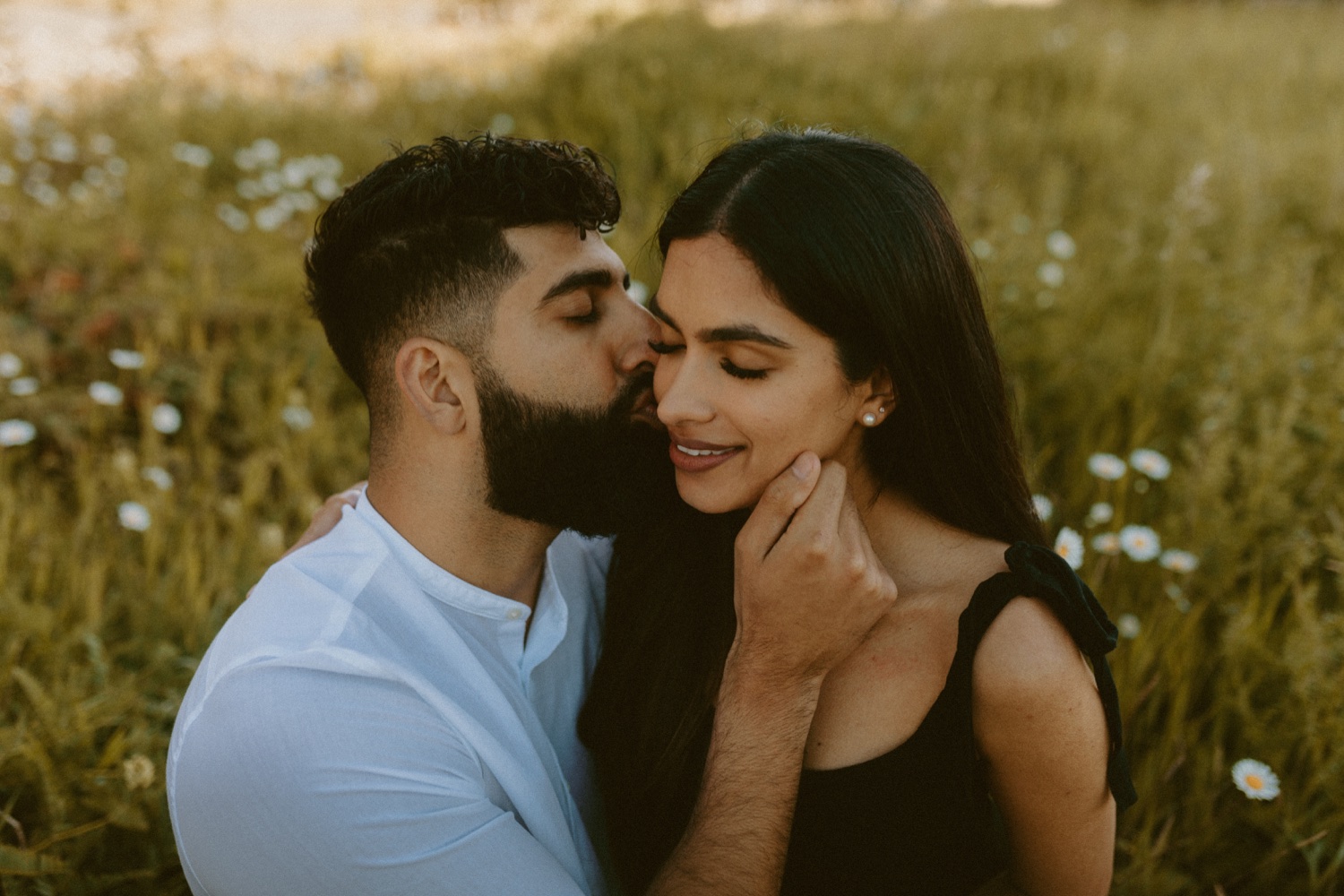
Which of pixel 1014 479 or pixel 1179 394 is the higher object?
pixel 1014 479

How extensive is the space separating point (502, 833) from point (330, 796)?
291mm

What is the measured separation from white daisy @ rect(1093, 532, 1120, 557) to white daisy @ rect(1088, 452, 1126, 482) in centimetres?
30

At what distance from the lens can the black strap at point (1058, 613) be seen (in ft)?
5.68

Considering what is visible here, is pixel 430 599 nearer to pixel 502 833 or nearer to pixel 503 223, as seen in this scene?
pixel 502 833

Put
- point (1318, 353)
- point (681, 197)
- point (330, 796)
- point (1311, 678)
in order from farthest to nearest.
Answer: point (1318, 353) < point (1311, 678) < point (681, 197) < point (330, 796)

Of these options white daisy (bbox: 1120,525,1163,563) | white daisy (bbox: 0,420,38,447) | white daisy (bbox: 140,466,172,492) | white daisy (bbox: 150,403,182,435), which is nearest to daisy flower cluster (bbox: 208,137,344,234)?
white daisy (bbox: 150,403,182,435)

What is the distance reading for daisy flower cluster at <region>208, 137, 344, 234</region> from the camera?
5.34 m

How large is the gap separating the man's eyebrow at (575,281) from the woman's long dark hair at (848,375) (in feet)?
0.56

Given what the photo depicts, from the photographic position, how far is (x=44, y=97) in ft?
21.5

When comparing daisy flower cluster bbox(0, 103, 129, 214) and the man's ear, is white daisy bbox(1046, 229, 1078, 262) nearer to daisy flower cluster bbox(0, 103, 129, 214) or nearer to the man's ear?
the man's ear

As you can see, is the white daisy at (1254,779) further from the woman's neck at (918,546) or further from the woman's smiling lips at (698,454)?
the woman's smiling lips at (698,454)

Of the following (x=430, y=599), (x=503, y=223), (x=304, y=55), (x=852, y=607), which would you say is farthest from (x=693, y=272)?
(x=304, y=55)

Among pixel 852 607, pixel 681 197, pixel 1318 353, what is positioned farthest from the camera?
pixel 1318 353

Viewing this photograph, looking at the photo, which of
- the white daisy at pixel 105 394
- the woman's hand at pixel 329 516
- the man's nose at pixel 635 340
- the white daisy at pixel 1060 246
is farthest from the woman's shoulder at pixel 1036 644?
the white daisy at pixel 105 394
